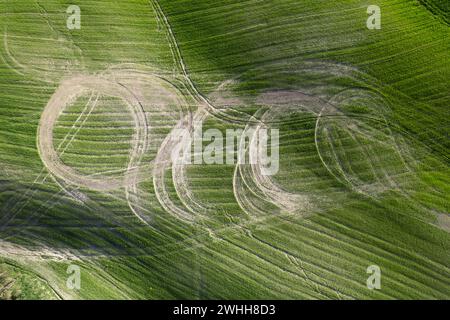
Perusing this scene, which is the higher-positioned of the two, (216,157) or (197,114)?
(197,114)

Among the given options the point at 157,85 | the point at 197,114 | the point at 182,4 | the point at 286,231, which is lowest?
the point at 286,231

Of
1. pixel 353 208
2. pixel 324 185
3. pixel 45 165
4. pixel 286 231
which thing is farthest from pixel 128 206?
pixel 353 208
